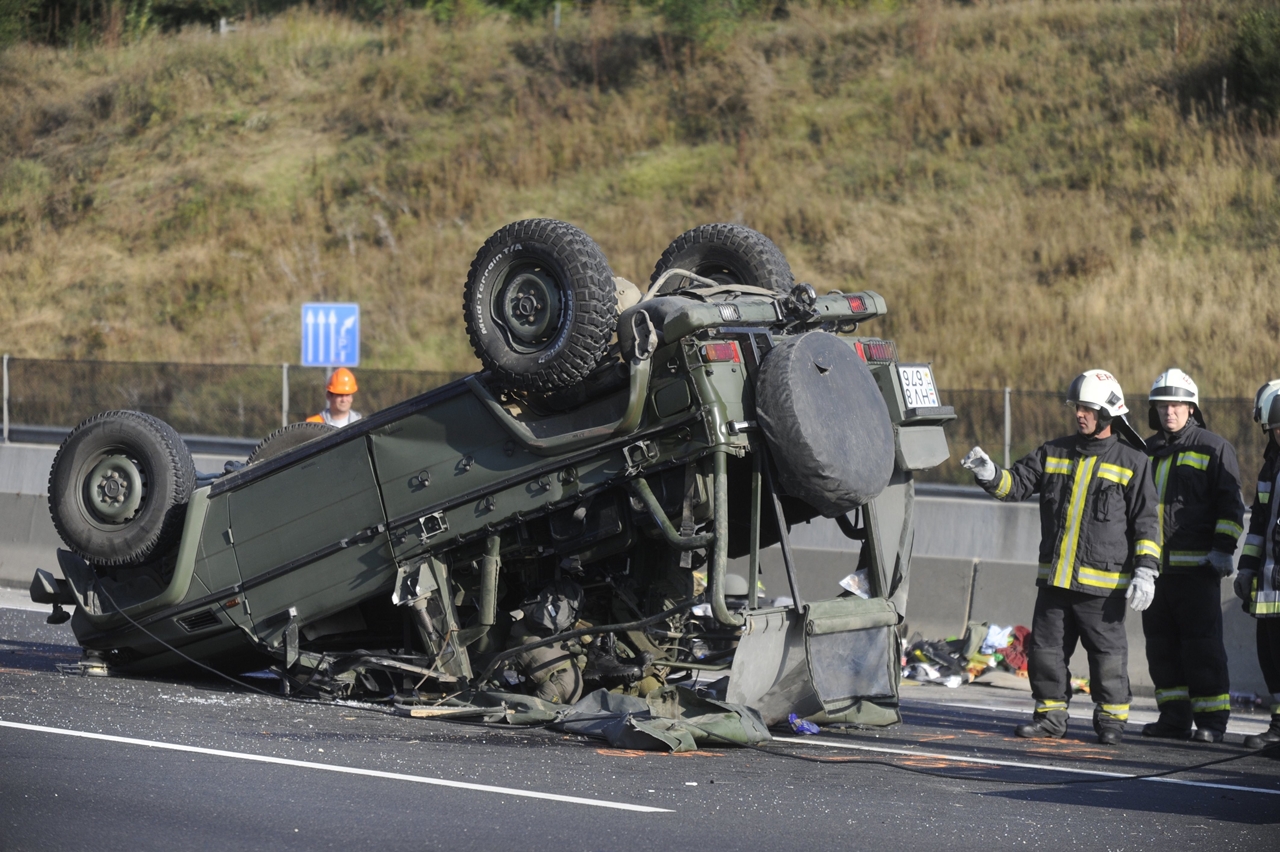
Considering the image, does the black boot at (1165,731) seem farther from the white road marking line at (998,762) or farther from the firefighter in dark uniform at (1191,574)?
the white road marking line at (998,762)

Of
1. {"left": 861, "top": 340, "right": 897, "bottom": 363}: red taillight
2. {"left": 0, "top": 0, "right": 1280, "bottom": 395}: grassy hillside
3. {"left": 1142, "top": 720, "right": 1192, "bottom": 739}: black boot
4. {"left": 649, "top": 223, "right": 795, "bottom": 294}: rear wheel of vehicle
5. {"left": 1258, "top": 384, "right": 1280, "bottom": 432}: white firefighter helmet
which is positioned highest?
{"left": 0, "top": 0, "right": 1280, "bottom": 395}: grassy hillside

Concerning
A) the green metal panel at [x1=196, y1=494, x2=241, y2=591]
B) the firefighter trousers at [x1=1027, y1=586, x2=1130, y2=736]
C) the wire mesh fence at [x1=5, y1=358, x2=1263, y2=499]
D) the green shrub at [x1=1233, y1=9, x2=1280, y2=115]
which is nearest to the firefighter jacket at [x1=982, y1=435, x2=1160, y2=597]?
the firefighter trousers at [x1=1027, y1=586, x2=1130, y2=736]

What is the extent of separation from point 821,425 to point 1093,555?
1.85 metres

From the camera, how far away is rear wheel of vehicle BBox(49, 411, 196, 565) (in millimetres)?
7633

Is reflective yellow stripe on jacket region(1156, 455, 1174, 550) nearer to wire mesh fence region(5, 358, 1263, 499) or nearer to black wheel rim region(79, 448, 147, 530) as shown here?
black wheel rim region(79, 448, 147, 530)

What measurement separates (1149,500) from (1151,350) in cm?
1276

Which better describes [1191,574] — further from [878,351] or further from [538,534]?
[538,534]

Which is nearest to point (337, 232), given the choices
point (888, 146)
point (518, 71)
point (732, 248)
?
point (518, 71)

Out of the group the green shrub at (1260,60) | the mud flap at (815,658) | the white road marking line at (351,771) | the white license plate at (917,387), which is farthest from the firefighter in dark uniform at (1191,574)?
the green shrub at (1260,60)

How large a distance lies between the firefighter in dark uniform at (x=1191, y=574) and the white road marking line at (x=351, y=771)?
141 inches

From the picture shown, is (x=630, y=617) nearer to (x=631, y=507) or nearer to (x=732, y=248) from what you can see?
(x=631, y=507)

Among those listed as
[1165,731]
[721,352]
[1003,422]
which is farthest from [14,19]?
[1165,731]

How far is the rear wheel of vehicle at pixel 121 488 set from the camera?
25.0 feet

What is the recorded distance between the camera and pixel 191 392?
1755cm
